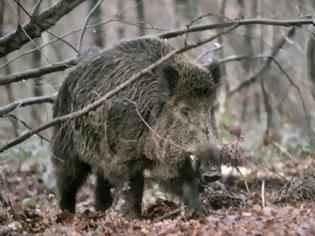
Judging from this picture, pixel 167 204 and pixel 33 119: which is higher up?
pixel 33 119

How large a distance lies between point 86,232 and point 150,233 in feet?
2.45

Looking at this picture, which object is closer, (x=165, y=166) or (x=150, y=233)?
(x=150, y=233)

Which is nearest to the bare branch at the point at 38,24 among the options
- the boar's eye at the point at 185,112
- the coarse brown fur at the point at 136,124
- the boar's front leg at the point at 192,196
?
the coarse brown fur at the point at 136,124

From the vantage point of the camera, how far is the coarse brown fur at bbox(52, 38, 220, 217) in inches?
347

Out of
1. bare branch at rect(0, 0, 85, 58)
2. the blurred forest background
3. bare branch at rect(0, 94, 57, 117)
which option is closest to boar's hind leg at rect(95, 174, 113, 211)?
the blurred forest background

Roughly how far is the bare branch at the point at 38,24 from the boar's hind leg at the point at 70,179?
1921 mm

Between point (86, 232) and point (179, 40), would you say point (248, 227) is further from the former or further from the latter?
point (179, 40)

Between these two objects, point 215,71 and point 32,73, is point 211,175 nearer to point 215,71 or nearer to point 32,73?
point 215,71

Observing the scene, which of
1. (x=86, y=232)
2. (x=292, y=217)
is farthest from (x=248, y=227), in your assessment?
(x=86, y=232)

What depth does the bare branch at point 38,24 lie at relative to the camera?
894cm

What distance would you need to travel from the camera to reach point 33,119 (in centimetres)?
2131

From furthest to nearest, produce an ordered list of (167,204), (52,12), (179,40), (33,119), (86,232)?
(33,119)
(179,40)
(167,204)
(52,12)
(86,232)

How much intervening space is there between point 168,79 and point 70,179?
2286mm

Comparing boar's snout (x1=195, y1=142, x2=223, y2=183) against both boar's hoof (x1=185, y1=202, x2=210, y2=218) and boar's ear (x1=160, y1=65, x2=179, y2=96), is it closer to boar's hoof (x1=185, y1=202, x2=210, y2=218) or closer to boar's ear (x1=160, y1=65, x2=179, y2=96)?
boar's hoof (x1=185, y1=202, x2=210, y2=218)
